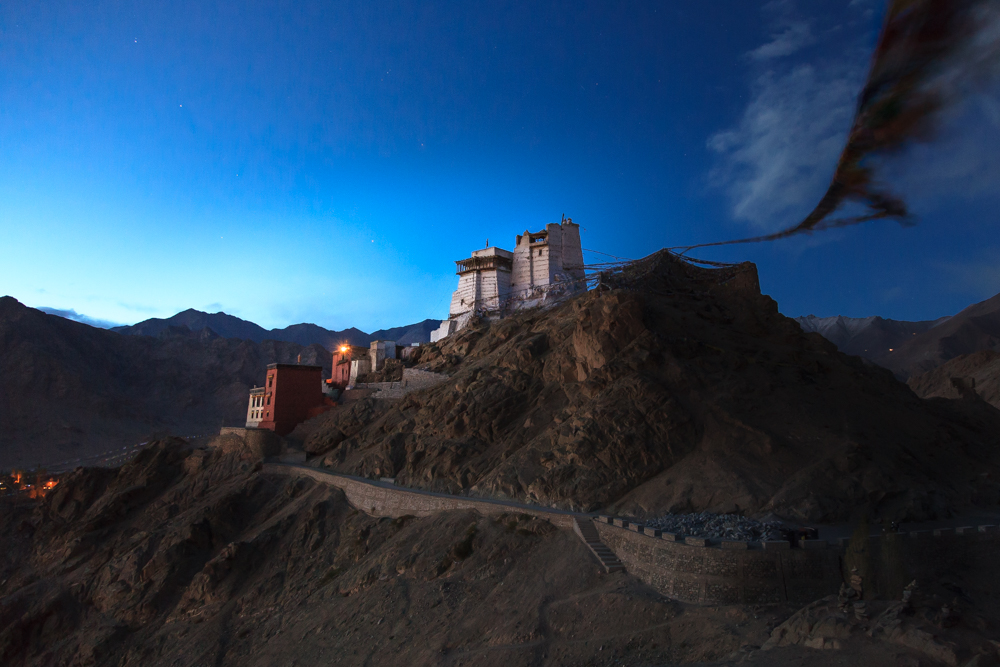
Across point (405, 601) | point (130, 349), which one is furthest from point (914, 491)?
point (130, 349)

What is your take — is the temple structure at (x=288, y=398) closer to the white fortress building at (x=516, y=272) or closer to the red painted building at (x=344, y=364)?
the red painted building at (x=344, y=364)

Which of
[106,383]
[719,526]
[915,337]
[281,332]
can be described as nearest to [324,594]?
[719,526]

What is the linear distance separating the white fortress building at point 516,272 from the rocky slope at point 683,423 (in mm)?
12170

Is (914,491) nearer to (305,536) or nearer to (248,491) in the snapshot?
(305,536)

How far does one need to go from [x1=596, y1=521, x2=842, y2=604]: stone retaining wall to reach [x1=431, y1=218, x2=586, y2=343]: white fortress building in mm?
34750

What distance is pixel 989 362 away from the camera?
5391cm

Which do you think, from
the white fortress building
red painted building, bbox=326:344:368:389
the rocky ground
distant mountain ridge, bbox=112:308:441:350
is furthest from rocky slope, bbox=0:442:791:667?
distant mountain ridge, bbox=112:308:441:350

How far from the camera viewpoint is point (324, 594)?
26.2m

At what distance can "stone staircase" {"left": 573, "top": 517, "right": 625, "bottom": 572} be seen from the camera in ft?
64.9

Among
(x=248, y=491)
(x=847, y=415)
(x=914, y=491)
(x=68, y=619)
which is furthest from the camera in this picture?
(x=248, y=491)

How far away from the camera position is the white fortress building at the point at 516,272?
5169 cm

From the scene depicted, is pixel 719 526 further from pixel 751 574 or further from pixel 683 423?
pixel 683 423

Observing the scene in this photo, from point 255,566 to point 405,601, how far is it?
12316mm

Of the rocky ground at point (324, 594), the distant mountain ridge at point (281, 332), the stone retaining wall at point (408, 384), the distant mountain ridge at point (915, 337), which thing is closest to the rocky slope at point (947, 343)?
the distant mountain ridge at point (915, 337)
